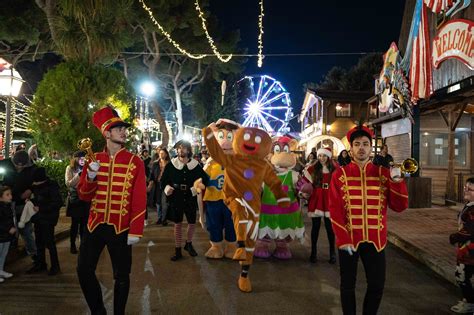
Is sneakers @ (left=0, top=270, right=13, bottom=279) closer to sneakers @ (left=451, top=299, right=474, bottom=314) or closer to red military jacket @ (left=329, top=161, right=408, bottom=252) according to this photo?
red military jacket @ (left=329, top=161, right=408, bottom=252)

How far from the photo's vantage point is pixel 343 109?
30875 mm

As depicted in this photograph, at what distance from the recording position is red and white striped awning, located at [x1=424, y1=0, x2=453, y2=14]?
10.7 metres

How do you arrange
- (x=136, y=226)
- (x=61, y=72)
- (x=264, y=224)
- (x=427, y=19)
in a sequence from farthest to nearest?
1. (x=427, y=19)
2. (x=61, y=72)
3. (x=264, y=224)
4. (x=136, y=226)

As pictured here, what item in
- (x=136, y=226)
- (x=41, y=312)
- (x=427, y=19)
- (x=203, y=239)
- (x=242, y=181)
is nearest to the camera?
(x=136, y=226)

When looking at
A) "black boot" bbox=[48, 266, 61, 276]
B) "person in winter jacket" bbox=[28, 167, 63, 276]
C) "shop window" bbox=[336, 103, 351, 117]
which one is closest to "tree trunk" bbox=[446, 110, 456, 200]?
"person in winter jacket" bbox=[28, 167, 63, 276]

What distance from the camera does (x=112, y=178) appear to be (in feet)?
13.0

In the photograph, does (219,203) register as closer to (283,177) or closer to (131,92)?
(283,177)

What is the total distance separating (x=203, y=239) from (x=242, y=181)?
335 cm

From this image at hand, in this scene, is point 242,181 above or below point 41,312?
above

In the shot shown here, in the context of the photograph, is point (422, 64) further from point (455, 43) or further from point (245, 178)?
point (245, 178)

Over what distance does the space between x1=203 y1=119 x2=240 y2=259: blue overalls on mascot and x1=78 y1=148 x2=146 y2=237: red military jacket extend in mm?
2928

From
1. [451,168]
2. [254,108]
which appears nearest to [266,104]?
[254,108]

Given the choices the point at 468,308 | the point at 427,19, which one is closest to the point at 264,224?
the point at 468,308

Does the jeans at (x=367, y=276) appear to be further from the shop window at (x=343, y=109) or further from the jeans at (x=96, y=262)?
the shop window at (x=343, y=109)
